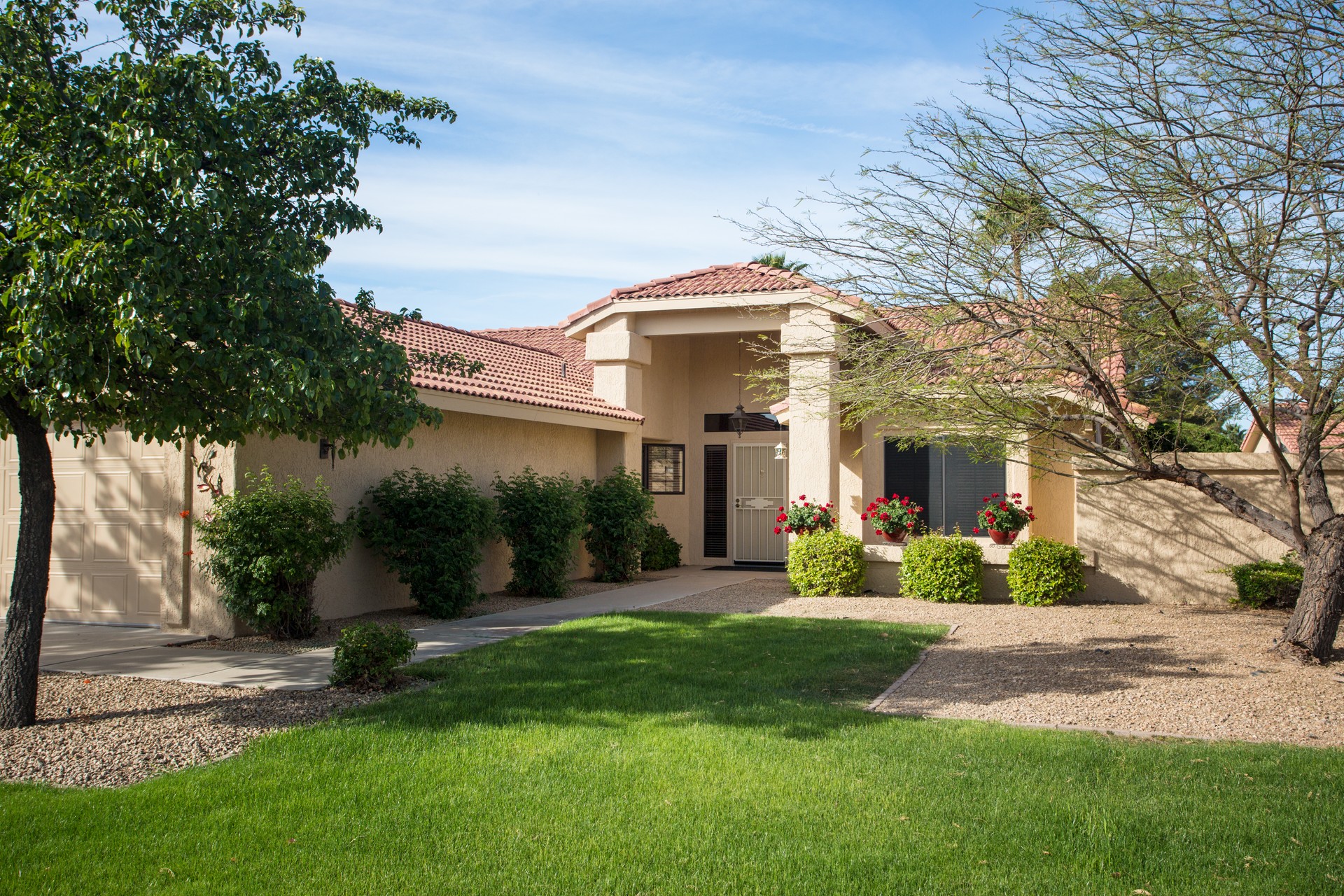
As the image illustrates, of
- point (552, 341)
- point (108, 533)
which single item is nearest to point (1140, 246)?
point (108, 533)

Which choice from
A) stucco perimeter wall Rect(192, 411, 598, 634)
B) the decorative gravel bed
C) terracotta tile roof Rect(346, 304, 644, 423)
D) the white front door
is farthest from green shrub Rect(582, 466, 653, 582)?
the decorative gravel bed

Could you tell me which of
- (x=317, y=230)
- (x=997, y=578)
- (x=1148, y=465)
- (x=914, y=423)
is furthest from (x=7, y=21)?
(x=997, y=578)

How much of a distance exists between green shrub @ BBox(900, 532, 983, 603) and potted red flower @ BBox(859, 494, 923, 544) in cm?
69

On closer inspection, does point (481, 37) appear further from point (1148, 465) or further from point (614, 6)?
point (1148, 465)

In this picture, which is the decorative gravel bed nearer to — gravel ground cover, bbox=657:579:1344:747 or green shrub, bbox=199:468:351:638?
green shrub, bbox=199:468:351:638

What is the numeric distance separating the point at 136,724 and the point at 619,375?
36.6 feet

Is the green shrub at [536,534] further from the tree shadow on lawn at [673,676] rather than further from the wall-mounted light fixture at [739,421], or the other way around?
the wall-mounted light fixture at [739,421]

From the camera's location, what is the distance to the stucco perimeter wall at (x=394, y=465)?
1019cm

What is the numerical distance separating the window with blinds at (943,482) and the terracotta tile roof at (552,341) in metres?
6.18

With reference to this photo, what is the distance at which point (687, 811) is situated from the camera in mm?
4812

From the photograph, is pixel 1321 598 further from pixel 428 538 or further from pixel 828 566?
pixel 428 538

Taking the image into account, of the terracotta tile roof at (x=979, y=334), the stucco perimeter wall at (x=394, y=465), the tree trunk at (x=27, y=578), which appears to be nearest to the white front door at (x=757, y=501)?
the stucco perimeter wall at (x=394, y=465)

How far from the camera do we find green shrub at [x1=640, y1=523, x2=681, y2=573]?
17703mm

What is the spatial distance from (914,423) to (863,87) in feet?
11.4
